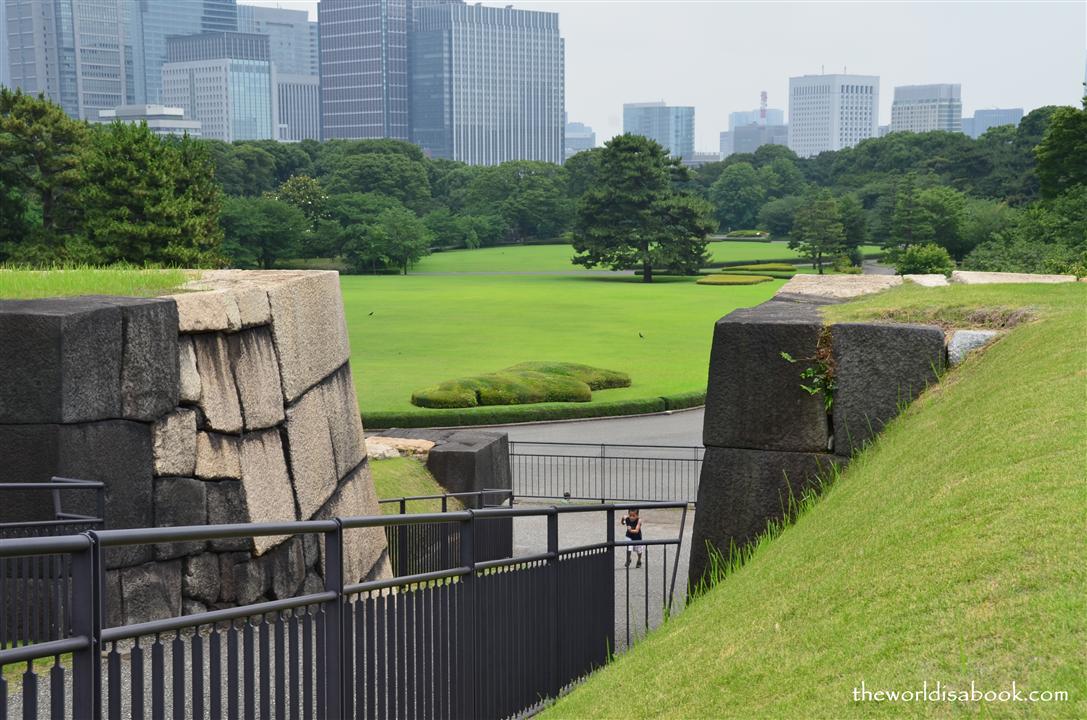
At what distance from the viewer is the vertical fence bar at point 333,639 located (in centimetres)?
425

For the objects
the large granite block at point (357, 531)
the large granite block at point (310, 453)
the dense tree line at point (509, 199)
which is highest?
the dense tree line at point (509, 199)

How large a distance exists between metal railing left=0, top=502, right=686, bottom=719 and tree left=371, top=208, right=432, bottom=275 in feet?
264

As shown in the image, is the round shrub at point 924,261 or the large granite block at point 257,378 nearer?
the large granite block at point 257,378

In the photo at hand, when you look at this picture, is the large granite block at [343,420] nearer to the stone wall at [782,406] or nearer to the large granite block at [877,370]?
the stone wall at [782,406]

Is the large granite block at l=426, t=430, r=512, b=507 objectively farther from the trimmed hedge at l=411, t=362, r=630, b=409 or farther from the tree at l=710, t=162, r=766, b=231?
the tree at l=710, t=162, r=766, b=231

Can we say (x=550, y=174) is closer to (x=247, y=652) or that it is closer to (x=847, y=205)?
(x=847, y=205)

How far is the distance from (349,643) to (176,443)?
4.28 meters

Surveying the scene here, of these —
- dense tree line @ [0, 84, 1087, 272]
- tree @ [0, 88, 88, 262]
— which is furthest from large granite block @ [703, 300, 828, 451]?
tree @ [0, 88, 88, 262]

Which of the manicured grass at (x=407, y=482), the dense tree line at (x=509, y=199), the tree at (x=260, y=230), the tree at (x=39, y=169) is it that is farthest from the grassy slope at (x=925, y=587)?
the tree at (x=260, y=230)

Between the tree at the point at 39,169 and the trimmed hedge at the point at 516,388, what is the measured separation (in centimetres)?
2014

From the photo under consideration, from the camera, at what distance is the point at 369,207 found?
91.7m

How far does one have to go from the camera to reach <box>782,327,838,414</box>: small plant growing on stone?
8.03 meters

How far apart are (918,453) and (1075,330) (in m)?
1.58

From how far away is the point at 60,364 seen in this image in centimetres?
787
